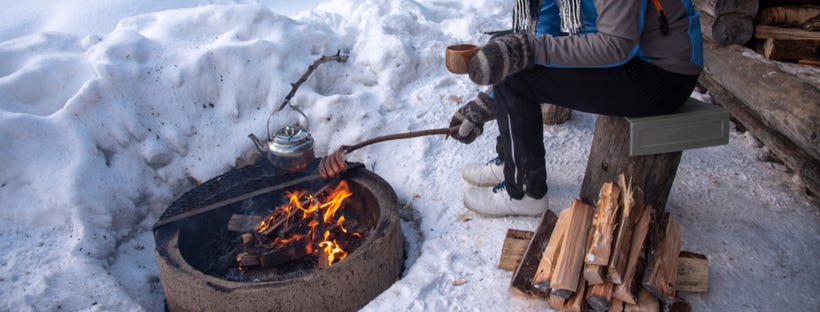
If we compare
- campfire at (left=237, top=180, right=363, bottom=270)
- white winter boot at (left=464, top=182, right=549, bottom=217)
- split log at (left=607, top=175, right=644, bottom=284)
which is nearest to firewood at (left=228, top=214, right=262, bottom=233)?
campfire at (left=237, top=180, right=363, bottom=270)

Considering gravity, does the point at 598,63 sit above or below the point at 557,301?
above

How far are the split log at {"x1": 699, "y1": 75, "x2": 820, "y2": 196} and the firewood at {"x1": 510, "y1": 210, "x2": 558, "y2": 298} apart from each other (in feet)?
5.68

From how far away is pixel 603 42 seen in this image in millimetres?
2377

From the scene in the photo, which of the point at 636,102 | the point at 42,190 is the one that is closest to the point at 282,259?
the point at 42,190

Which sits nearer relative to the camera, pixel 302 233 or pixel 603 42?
pixel 603 42

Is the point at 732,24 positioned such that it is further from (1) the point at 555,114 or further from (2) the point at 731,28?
(1) the point at 555,114

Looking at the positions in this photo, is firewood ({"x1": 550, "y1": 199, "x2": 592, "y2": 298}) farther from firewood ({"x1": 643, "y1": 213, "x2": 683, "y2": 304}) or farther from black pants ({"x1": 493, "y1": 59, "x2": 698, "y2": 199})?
black pants ({"x1": 493, "y1": 59, "x2": 698, "y2": 199})

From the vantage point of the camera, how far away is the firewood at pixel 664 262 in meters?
2.25

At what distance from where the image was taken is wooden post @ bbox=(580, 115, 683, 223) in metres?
2.68

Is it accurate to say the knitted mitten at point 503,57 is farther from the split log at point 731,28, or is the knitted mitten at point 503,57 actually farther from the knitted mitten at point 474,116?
the split log at point 731,28

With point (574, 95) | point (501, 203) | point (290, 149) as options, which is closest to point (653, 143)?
point (574, 95)

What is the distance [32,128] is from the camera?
3.50 meters

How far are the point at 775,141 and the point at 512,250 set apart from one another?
2.25 metres

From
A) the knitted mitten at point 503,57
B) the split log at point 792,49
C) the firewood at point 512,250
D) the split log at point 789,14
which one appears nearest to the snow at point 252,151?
the firewood at point 512,250
